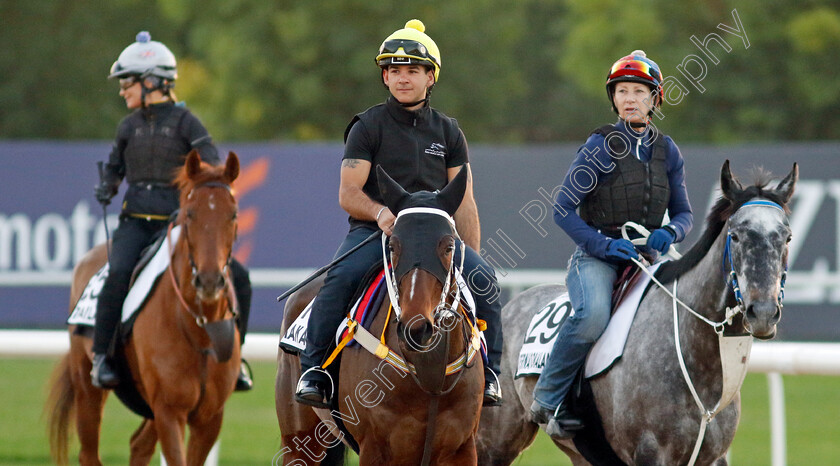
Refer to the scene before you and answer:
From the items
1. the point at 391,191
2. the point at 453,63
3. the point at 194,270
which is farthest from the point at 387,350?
the point at 453,63

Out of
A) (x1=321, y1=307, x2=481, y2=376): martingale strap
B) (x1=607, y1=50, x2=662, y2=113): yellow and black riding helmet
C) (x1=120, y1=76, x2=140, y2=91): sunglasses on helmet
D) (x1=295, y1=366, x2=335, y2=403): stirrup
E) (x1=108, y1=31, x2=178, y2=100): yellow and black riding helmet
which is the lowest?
(x1=295, y1=366, x2=335, y2=403): stirrup

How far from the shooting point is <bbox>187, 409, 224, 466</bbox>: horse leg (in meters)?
7.38

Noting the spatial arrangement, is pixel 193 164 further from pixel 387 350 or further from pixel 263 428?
pixel 263 428

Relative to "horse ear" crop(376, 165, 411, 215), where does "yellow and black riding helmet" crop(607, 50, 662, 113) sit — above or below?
above

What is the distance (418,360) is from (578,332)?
149 centimetres

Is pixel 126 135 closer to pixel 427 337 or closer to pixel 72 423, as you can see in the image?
pixel 72 423

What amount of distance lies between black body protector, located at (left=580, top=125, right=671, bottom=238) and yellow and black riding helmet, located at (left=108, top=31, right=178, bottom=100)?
11.2 ft

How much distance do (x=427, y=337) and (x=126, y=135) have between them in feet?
14.1

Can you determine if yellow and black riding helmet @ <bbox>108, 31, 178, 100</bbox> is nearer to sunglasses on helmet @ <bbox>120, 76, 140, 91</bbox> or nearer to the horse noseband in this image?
sunglasses on helmet @ <bbox>120, 76, 140, 91</bbox>

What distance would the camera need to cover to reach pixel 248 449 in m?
10.4

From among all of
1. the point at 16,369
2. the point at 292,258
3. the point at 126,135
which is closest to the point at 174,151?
the point at 126,135

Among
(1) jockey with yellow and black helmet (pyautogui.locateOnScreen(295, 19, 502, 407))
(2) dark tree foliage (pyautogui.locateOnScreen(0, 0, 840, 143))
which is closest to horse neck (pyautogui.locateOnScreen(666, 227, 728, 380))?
(1) jockey with yellow and black helmet (pyautogui.locateOnScreen(295, 19, 502, 407))

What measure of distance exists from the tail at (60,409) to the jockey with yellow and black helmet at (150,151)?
1.26 m

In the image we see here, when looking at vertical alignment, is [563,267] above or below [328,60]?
below
